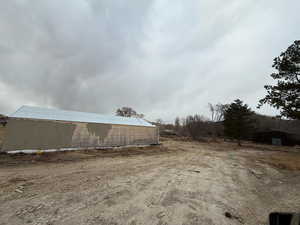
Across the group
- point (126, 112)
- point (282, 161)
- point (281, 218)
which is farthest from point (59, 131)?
point (126, 112)

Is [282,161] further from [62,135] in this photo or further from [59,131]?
[59,131]

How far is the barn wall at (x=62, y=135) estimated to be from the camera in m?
8.92

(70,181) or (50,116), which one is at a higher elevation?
(50,116)

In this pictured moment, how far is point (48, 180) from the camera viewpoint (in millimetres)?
4371

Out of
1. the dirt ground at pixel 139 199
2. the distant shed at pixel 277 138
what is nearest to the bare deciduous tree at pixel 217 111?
the distant shed at pixel 277 138

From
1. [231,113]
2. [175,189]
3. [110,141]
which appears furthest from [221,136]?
[175,189]

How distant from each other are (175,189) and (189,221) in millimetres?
1415

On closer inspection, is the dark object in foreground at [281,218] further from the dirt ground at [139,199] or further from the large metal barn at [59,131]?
the large metal barn at [59,131]

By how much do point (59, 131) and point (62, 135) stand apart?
38 cm

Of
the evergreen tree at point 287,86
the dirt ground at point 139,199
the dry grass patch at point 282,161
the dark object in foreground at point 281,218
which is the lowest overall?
the dry grass patch at point 282,161

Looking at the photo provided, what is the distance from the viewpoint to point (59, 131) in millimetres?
10328

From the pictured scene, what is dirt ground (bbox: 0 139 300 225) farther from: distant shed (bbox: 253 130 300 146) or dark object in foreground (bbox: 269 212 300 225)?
distant shed (bbox: 253 130 300 146)

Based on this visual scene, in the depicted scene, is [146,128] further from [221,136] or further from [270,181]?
[221,136]

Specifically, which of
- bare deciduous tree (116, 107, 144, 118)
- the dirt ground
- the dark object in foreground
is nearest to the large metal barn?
the dirt ground
